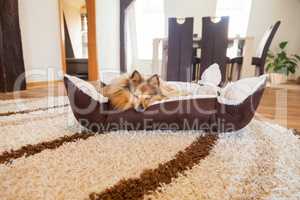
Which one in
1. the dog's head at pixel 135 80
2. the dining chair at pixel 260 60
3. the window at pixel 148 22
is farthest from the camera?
the window at pixel 148 22

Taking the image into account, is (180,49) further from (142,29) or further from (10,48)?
(142,29)

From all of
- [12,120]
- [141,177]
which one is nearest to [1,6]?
[12,120]

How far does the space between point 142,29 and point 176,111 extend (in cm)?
423

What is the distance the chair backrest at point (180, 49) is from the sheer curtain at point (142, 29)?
6.86ft

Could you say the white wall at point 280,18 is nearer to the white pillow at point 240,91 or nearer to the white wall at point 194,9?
the white wall at point 194,9

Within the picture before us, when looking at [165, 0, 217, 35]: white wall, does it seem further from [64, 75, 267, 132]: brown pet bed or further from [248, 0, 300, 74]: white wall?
[64, 75, 267, 132]: brown pet bed

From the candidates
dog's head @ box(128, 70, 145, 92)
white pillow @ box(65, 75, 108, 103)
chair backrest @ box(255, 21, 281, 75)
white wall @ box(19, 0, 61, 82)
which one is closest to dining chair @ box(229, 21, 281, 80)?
chair backrest @ box(255, 21, 281, 75)

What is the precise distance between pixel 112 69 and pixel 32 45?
1.86 metres

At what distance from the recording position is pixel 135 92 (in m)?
1.57

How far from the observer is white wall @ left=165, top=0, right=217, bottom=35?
5.15 metres

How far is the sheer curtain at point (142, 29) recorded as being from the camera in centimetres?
511

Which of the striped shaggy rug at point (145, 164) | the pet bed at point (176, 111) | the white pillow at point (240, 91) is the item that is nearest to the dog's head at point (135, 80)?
the pet bed at point (176, 111)

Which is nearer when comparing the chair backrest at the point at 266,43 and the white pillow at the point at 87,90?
the white pillow at the point at 87,90

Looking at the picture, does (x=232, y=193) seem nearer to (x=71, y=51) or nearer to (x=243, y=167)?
(x=243, y=167)
